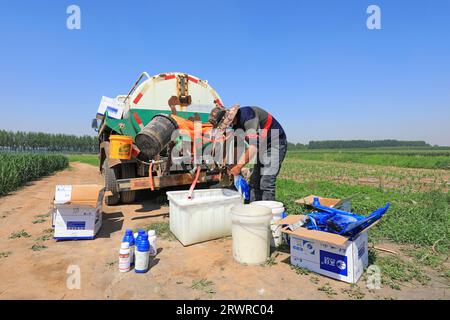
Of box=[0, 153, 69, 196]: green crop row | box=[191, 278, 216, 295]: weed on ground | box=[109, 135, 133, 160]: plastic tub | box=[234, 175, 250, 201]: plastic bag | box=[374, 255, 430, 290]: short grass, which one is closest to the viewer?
box=[191, 278, 216, 295]: weed on ground

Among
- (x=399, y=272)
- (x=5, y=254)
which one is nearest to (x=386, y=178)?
(x=399, y=272)

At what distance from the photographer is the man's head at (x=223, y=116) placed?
12.7 feet

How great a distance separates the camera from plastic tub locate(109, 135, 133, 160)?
4.19 metres

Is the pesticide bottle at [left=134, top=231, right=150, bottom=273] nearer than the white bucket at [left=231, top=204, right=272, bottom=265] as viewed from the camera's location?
Yes

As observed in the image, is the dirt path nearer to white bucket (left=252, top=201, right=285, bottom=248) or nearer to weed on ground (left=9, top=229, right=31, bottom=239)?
weed on ground (left=9, top=229, right=31, bottom=239)

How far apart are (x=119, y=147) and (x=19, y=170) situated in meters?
8.02

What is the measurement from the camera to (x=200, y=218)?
3.34 meters

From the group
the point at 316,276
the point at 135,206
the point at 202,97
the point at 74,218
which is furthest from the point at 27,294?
the point at 202,97

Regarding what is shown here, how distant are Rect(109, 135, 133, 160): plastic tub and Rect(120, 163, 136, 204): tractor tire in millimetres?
1073

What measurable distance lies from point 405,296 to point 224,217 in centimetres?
217

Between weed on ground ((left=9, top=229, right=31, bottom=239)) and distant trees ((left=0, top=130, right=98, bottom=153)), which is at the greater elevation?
distant trees ((left=0, top=130, right=98, bottom=153))

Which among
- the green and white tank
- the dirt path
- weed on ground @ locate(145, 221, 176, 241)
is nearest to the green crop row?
the green and white tank

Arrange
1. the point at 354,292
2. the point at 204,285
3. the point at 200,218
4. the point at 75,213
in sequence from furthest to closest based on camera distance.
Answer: the point at 75,213, the point at 200,218, the point at 204,285, the point at 354,292

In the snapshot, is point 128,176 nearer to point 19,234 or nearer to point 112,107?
point 112,107
